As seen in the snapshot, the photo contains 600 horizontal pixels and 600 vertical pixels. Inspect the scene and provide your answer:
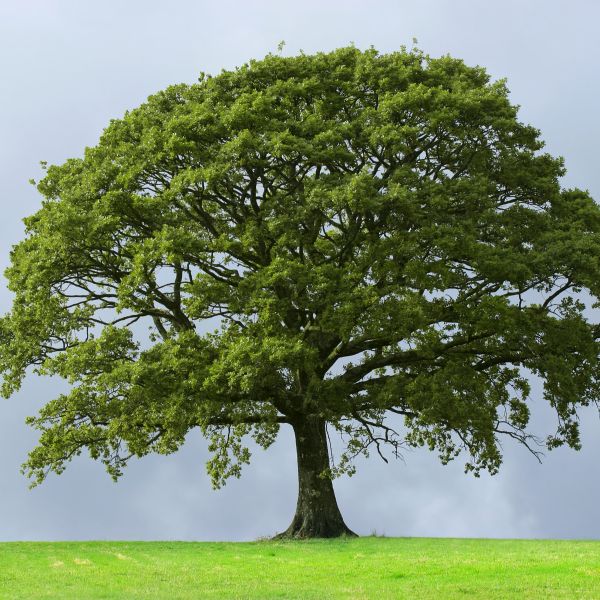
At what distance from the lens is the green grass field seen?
59.9 ft

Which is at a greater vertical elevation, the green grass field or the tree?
the tree

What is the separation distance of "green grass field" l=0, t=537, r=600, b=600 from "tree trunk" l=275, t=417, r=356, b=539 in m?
1.39

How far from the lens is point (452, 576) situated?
1984 cm

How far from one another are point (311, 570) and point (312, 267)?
9.23m

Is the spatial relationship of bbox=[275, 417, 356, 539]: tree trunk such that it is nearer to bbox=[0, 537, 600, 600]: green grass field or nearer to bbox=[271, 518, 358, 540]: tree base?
bbox=[271, 518, 358, 540]: tree base

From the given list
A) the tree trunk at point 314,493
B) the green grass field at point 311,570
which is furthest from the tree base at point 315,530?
the green grass field at point 311,570

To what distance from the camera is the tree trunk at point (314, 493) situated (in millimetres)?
29750

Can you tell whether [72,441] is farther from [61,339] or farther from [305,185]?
[305,185]

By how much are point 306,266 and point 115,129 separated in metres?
8.70

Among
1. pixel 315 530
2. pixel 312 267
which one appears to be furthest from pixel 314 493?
pixel 312 267

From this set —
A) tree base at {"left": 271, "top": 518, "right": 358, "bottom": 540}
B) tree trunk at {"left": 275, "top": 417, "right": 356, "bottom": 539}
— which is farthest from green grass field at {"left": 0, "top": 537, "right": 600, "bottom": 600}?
tree trunk at {"left": 275, "top": 417, "right": 356, "bottom": 539}

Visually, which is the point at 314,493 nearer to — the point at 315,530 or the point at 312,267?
the point at 315,530

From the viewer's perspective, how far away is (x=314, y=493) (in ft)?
98.2

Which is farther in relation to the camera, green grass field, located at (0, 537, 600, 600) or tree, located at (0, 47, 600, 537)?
tree, located at (0, 47, 600, 537)
